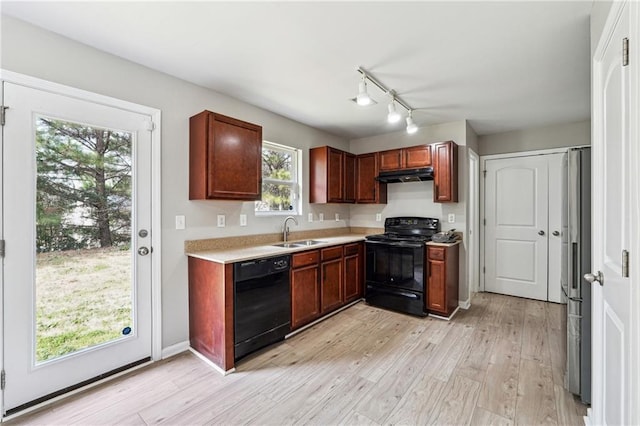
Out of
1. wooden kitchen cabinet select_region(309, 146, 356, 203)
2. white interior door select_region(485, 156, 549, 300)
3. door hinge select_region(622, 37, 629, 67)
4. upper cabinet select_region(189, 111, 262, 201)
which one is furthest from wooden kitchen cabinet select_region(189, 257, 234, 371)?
white interior door select_region(485, 156, 549, 300)

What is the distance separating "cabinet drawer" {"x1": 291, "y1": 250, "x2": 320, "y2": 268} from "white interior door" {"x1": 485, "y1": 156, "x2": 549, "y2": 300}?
299cm

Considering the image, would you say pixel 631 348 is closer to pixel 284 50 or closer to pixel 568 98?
pixel 284 50

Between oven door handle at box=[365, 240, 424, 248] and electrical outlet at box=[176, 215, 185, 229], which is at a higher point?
electrical outlet at box=[176, 215, 185, 229]

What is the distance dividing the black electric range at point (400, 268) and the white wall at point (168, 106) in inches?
58.7

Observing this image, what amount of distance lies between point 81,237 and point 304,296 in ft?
6.44

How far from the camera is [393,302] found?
3596 millimetres

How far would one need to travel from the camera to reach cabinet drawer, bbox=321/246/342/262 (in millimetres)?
3271

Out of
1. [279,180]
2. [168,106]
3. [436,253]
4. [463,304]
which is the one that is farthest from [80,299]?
[463,304]

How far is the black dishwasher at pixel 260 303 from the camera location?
A: 2.36 m

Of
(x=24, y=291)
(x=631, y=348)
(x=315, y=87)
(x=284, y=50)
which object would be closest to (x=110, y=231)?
(x=24, y=291)

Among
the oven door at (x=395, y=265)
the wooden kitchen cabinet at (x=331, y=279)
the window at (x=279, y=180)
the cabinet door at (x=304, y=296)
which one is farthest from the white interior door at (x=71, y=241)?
the oven door at (x=395, y=265)

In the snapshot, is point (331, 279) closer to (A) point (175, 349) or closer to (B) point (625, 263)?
(A) point (175, 349)

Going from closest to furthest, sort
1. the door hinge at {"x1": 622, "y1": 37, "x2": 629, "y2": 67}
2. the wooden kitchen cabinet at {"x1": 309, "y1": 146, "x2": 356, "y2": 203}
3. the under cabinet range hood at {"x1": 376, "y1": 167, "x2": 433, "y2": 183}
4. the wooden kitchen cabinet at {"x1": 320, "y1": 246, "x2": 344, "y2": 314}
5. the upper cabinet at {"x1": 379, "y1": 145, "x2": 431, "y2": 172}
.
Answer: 1. the door hinge at {"x1": 622, "y1": 37, "x2": 629, "y2": 67}
2. the wooden kitchen cabinet at {"x1": 320, "y1": 246, "x2": 344, "y2": 314}
3. the under cabinet range hood at {"x1": 376, "y1": 167, "x2": 433, "y2": 183}
4. the upper cabinet at {"x1": 379, "y1": 145, "x2": 431, "y2": 172}
5. the wooden kitchen cabinet at {"x1": 309, "y1": 146, "x2": 356, "y2": 203}

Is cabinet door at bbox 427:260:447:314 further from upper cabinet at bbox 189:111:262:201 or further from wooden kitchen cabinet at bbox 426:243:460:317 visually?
upper cabinet at bbox 189:111:262:201
